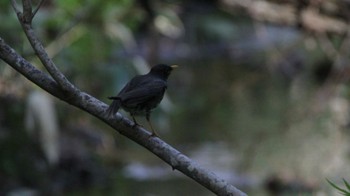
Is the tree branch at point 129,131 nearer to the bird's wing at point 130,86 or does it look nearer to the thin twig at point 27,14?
the thin twig at point 27,14

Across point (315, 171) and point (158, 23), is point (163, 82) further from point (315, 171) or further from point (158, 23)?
point (158, 23)

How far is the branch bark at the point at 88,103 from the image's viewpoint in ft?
12.2

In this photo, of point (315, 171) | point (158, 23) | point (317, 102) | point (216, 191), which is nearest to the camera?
point (216, 191)

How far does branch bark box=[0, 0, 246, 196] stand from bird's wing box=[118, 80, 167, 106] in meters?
0.59

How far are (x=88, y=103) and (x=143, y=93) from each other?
80cm

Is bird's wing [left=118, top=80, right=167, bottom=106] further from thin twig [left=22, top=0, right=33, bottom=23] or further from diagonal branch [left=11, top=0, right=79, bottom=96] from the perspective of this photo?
thin twig [left=22, top=0, right=33, bottom=23]

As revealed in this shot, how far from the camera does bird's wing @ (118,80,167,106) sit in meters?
4.47

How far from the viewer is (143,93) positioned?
180 inches

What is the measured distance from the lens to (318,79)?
16.5 m

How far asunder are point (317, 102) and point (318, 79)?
19.0 ft

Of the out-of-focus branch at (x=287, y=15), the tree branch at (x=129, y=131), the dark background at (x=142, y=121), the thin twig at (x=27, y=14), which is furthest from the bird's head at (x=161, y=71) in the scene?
the out-of-focus branch at (x=287, y=15)

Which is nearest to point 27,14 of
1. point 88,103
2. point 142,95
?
point 88,103

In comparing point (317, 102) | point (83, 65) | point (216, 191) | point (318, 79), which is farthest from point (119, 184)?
point (318, 79)

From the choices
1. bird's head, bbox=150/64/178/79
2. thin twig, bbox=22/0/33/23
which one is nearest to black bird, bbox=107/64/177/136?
bird's head, bbox=150/64/178/79
